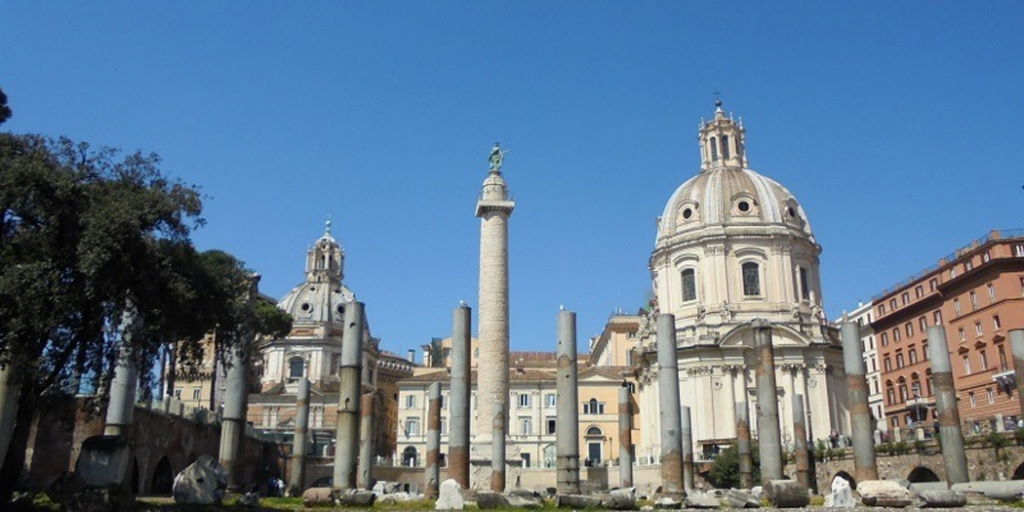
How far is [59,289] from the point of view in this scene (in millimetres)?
18922

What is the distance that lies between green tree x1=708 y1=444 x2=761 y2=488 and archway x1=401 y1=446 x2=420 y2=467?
85.4 ft

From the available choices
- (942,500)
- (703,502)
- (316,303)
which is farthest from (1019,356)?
(316,303)

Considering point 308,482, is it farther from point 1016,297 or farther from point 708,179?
point 1016,297

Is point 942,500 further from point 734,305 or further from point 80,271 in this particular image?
point 734,305

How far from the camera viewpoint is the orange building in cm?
5300

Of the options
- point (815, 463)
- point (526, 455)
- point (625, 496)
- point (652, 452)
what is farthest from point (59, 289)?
point (526, 455)

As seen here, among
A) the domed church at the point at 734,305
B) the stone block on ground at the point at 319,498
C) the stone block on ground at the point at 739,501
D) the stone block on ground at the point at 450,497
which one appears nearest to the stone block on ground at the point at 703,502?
the stone block on ground at the point at 739,501

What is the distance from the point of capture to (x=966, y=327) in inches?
2258

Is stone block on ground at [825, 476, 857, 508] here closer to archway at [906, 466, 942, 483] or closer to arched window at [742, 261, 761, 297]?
archway at [906, 466, 942, 483]

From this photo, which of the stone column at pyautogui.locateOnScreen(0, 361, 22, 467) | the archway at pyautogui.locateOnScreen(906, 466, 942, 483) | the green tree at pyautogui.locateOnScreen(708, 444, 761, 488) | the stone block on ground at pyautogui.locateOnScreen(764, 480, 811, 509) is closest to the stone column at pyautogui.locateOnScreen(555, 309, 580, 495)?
the stone block on ground at pyautogui.locateOnScreen(764, 480, 811, 509)

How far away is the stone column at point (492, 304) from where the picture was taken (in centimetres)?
4128

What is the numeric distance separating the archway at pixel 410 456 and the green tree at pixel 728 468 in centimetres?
2603

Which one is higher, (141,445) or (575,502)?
(141,445)

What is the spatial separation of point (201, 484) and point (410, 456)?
49653mm
